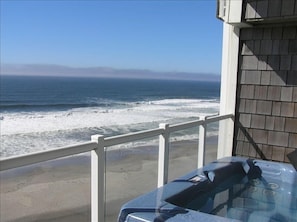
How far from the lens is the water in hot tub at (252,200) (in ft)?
9.36

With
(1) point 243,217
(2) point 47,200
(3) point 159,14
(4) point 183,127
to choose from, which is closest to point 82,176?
(2) point 47,200

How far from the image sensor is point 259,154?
402cm

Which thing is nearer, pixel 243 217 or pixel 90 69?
pixel 243 217

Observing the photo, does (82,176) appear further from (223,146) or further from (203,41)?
(203,41)

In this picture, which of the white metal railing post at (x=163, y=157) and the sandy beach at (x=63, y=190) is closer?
the sandy beach at (x=63, y=190)

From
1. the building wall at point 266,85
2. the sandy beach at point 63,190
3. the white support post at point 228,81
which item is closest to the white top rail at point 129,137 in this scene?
the sandy beach at point 63,190

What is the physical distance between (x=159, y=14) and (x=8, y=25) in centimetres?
1462

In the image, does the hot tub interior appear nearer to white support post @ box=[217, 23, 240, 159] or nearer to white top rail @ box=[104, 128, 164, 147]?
white top rail @ box=[104, 128, 164, 147]

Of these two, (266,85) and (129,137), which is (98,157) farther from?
(266,85)

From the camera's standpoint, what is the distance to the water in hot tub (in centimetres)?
285

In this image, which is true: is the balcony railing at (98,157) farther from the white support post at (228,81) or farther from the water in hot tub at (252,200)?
the white support post at (228,81)

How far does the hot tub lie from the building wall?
481 millimetres

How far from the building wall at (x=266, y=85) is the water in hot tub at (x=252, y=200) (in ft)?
1.94

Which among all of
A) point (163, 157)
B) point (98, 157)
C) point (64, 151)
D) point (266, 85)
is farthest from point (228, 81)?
point (64, 151)
